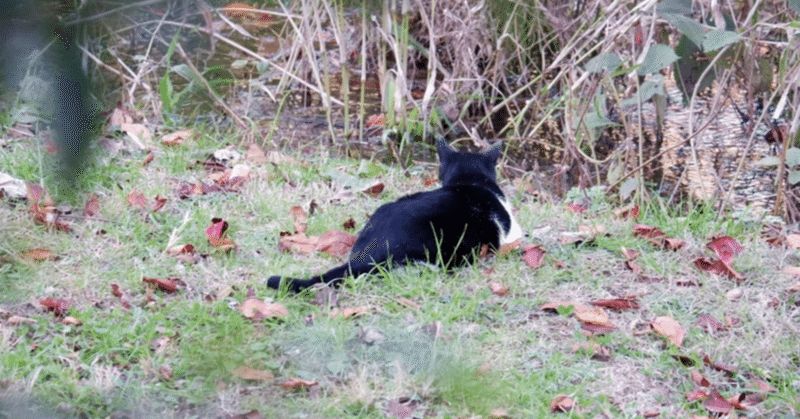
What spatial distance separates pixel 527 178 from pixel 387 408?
2422mm

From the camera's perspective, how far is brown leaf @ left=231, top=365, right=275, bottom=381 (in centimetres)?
123

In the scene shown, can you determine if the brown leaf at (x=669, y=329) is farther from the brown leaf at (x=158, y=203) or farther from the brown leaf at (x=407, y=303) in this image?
the brown leaf at (x=158, y=203)

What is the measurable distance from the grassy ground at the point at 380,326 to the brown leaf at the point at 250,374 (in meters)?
0.01

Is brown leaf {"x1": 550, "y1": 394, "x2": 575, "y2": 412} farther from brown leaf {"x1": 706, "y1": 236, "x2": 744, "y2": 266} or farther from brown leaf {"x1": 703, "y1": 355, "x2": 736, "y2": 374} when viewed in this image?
brown leaf {"x1": 706, "y1": 236, "x2": 744, "y2": 266}

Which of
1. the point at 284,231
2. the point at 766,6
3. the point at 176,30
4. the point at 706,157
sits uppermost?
the point at 176,30

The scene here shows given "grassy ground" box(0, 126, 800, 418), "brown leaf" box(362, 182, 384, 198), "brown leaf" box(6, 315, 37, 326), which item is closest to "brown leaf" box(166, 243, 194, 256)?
"grassy ground" box(0, 126, 800, 418)

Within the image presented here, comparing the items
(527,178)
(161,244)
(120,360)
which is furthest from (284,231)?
(527,178)

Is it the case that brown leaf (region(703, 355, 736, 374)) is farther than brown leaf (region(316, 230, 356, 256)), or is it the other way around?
brown leaf (region(316, 230, 356, 256))

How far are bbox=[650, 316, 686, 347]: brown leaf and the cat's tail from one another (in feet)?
2.84

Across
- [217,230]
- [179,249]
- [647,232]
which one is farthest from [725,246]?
[179,249]

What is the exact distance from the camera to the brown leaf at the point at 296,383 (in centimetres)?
214

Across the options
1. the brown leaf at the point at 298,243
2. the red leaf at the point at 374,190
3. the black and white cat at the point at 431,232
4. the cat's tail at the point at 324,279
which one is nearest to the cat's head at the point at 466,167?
the black and white cat at the point at 431,232

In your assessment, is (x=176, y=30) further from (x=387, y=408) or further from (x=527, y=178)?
(x=527, y=178)

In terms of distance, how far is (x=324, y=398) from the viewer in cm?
213
